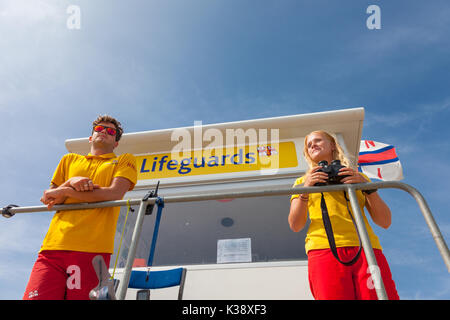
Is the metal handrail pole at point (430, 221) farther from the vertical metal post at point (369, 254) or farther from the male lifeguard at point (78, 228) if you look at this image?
the male lifeguard at point (78, 228)

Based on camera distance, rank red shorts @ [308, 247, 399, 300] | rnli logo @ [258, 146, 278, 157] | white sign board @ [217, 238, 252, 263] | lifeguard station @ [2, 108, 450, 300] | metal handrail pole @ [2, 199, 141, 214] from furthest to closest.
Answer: rnli logo @ [258, 146, 278, 157] → white sign board @ [217, 238, 252, 263] → lifeguard station @ [2, 108, 450, 300] → metal handrail pole @ [2, 199, 141, 214] → red shorts @ [308, 247, 399, 300]

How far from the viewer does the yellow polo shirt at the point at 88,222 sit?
171 centimetres

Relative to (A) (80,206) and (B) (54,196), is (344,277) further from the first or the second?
(B) (54,196)

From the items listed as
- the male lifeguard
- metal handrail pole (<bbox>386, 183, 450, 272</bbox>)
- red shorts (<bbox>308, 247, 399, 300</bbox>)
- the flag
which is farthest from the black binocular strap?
the flag

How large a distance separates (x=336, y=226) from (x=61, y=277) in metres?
1.53

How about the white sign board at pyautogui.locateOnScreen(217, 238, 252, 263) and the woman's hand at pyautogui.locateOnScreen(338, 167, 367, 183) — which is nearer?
the woman's hand at pyautogui.locateOnScreen(338, 167, 367, 183)

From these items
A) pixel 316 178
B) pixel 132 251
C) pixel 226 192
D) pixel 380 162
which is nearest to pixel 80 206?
pixel 132 251

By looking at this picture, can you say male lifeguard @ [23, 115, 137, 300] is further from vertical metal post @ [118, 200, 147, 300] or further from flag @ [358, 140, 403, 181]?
flag @ [358, 140, 403, 181]

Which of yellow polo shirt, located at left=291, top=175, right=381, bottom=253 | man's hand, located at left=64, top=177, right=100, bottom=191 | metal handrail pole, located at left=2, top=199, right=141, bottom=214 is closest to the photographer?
yellow polo shirt, located at left=291, top=175, right=381, bottom=253

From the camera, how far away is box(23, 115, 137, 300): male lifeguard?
162 centimetres

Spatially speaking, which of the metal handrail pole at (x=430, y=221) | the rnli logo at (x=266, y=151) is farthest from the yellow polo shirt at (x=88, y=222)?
the rnli logo at (x=266, y=151)
